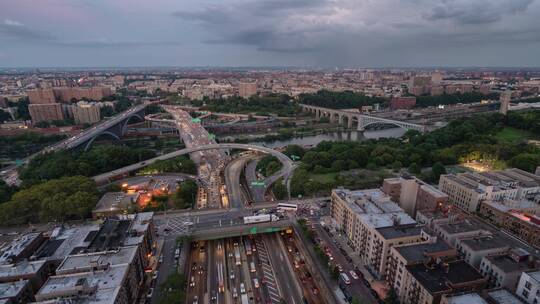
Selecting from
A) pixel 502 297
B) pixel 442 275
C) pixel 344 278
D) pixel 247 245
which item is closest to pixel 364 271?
pixel 344 278

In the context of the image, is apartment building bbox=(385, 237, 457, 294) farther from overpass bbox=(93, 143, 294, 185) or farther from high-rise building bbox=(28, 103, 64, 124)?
high-rise building bbox=(28, 103, 64, 124)

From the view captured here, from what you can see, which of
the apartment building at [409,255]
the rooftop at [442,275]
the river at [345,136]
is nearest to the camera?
the rooftop at [442,275]

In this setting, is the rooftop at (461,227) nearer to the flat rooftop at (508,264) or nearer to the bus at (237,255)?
A: the flat rooftop at (508,264)

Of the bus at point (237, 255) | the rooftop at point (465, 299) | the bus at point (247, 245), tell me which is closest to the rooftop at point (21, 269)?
the bus at point (237, 255)

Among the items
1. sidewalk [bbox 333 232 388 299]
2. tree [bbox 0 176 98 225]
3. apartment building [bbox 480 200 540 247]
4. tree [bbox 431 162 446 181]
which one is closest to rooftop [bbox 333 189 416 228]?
sidewalk [bbox 333 232 388 299]

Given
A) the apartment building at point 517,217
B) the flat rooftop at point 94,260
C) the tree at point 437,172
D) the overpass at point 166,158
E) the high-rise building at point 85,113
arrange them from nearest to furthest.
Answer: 1. the flat rooftop at point 94,260
2. the apartment building at point 517,217
3. the tree at point 437,172
4. the overpass at point 166,158
5. the high-rise building at point 85,113

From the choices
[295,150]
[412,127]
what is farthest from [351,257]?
[412,127]

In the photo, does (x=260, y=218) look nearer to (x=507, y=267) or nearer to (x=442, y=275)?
(x=442, y=275)
